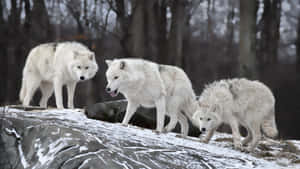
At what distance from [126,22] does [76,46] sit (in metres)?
5.76

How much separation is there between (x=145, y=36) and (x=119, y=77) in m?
8.04

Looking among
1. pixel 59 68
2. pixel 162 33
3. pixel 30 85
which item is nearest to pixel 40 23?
pixel 162 33

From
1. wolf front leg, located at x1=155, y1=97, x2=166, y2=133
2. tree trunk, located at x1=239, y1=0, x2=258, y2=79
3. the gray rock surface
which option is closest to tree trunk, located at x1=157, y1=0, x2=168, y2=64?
tree trunk, located at x1=239, y1=0, x2=258, y2=79

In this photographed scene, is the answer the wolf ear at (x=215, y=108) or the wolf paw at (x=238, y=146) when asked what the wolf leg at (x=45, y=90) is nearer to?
the wolf ear at (x=215, y=108)

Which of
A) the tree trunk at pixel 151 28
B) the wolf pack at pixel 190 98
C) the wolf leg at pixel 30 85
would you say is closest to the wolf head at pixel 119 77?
the wolf pack at pixel 190 98

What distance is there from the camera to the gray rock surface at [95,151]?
4.16m

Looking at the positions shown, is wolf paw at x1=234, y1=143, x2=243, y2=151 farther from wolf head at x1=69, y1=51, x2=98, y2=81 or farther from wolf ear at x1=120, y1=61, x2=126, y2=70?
wolf head at x1=69, y1=51, x2=98, y2=81

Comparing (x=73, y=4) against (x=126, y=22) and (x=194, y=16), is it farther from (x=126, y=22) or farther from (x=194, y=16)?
(x=194, y=16)

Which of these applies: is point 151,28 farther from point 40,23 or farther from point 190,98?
point 190,98

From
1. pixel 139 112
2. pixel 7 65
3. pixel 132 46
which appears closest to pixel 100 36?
pixel 132 46

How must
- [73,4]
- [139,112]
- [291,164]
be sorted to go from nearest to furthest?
[291,164] → [139,112] → [73,4]

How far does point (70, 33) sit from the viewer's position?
16141 millimetres

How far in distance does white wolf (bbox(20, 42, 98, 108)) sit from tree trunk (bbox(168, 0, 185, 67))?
21.5 ft

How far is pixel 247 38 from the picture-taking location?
1282 centimetres
